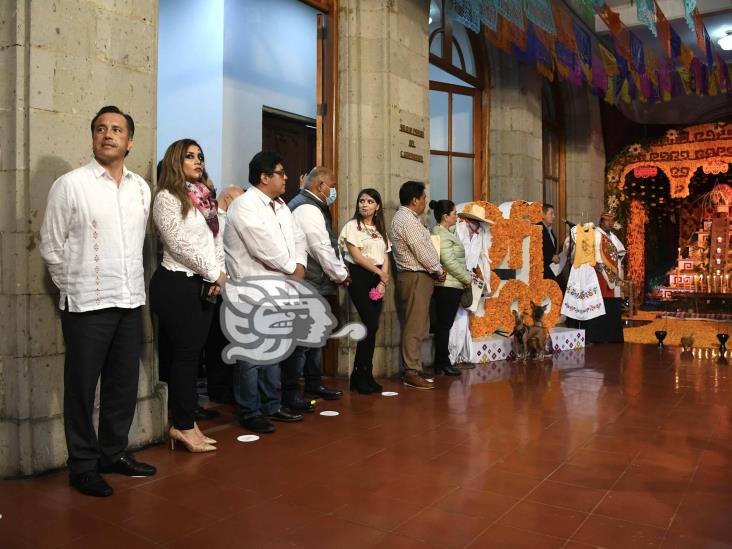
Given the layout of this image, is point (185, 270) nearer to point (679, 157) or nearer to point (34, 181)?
point (34, 181)

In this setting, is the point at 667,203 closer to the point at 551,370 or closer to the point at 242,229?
the point at 551,370

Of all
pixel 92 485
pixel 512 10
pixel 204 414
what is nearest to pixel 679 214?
pixel 512 10

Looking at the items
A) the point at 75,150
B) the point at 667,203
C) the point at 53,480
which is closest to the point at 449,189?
the point at 75,150

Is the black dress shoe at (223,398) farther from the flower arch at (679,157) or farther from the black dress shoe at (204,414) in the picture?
the flower arch at (679,157)

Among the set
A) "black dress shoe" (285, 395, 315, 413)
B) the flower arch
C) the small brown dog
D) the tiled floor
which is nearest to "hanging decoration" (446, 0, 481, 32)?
the small brown dog

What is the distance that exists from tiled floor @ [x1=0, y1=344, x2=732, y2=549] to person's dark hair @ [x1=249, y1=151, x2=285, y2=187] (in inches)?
57.3

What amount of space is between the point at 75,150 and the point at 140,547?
1.84 m

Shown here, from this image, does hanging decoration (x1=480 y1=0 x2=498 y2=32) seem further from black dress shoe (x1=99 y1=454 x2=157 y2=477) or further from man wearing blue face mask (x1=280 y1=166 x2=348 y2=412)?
black dress shoe (x1=99 y1=454 x2=157 y2=477)

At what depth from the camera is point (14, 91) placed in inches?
119

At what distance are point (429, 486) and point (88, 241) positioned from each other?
1.78 m

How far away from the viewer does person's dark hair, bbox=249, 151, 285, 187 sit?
3834 millimetres

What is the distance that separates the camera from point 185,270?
3.30m

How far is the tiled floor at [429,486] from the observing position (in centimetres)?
243

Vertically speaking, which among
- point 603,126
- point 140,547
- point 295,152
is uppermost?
point 603,126
